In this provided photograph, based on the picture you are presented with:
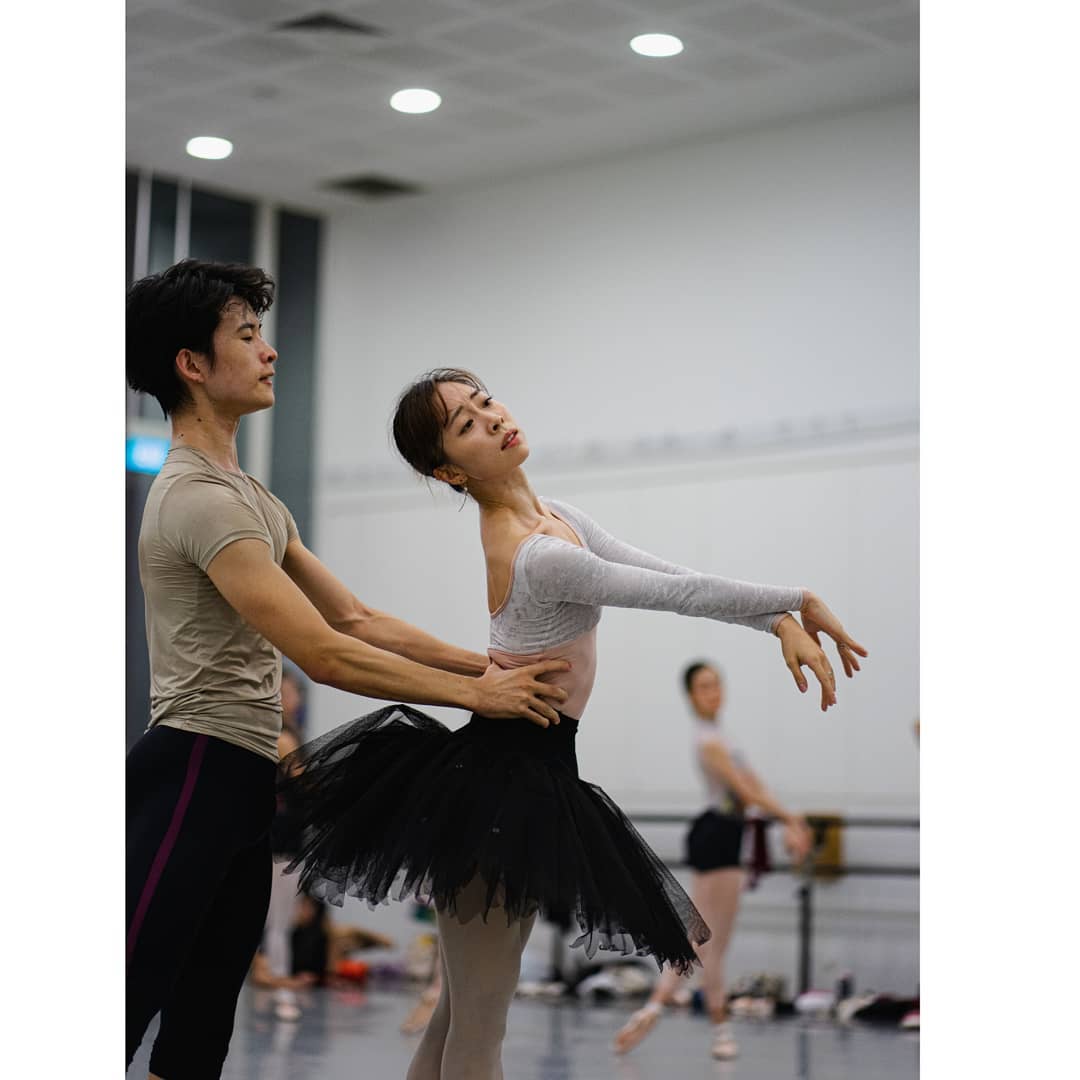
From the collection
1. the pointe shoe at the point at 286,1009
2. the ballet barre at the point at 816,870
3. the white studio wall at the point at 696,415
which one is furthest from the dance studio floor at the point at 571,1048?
the white studio wall at the point at 696,415

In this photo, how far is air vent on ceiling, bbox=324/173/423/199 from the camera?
815 cm

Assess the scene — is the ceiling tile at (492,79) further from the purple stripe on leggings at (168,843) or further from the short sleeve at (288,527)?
the purple stripe on leggings at (168,843)

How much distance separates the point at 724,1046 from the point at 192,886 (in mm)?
3239

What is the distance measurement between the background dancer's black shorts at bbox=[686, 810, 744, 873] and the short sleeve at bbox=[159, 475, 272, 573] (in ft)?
11.2

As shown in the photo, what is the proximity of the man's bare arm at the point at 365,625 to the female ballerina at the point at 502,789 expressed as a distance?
0.15 m

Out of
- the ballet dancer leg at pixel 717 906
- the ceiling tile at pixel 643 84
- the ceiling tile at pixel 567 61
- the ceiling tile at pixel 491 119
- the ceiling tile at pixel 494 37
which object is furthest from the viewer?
the ceiling tile at pixel 491 119

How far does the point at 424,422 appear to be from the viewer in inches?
112

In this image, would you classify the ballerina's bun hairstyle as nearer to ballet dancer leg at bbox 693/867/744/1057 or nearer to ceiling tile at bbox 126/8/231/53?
ballet dancer leg at bbox 693/867/744/1057

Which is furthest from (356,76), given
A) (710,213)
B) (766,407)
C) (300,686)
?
(300,686)

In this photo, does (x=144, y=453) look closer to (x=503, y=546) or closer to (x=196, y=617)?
(x=196, y=617)

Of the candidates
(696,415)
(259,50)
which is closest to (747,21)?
(259,50)

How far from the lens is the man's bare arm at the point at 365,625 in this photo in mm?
3051
